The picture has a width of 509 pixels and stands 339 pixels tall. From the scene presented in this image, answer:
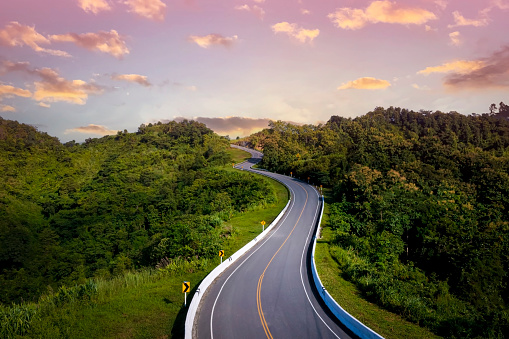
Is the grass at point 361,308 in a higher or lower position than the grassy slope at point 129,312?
lower

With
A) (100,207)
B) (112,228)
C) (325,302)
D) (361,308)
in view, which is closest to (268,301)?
(325,302)

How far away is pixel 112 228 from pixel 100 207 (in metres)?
11.9

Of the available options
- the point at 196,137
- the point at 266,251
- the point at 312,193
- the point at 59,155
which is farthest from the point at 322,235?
the point at 196,137

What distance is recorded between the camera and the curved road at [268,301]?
1544cm

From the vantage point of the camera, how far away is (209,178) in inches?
2781

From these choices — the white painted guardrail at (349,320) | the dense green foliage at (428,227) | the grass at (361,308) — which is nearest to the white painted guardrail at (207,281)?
the grass at (361,308)

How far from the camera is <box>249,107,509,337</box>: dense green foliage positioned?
67.8ft

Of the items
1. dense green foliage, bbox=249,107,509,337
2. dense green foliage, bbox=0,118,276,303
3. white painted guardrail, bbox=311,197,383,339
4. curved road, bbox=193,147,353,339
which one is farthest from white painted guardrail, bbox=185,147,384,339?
dense green foliage, bbox=0,118,276,303

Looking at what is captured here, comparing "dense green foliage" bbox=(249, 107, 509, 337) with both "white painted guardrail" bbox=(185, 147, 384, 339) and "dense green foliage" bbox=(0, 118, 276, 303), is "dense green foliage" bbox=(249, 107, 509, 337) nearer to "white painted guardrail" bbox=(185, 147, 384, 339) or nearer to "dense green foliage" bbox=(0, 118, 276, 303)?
"white painted guardrail" bbox=(185, 147, 384, 339)

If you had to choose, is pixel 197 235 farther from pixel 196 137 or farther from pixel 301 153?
pixel 196 137

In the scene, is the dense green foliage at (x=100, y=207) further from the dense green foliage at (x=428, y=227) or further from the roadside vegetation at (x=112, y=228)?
the dense green foliage at (x=428, y=227)

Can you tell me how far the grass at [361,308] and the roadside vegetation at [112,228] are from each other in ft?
31.2

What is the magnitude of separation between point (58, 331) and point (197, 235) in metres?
14.3

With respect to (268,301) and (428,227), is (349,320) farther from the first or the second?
(428,227)
